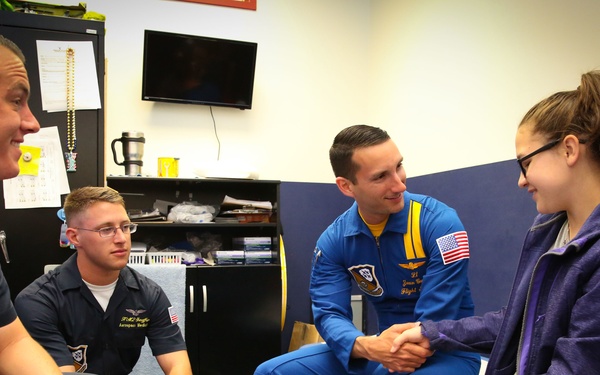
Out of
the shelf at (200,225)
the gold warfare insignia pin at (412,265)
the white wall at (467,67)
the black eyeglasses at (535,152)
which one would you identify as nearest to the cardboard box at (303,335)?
the shelf at (200,225)

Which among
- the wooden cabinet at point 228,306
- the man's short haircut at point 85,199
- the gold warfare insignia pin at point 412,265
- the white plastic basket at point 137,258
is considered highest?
the man's short haircut at point 85,199

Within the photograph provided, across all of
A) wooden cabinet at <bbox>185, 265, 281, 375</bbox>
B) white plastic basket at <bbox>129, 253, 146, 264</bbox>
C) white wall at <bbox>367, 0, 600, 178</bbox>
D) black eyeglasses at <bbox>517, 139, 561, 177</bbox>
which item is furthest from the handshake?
white plastic basket at <bbox>129, 253, 146, 264</bbox>

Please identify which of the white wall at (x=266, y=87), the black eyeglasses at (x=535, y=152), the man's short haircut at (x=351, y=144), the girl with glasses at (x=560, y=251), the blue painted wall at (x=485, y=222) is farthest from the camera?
the white wall at (x=266, y=87)

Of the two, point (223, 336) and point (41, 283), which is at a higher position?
point (41, 283)

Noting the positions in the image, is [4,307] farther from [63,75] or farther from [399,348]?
[63,75]

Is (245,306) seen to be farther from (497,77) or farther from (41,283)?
(497,77)

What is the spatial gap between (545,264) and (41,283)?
1.68 m

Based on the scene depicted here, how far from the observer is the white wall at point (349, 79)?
2910 millimetres

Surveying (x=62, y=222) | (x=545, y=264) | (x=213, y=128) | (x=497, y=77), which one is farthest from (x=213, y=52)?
(x=545, y=264)

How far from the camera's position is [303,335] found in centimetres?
379

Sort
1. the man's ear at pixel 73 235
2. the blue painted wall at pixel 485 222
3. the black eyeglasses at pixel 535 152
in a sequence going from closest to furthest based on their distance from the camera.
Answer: the black eyeglasses at pixel 535 152 < the man's ear at pixel 73 235 < the blue painted wall at pixel 485 222

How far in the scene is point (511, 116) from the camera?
284cm

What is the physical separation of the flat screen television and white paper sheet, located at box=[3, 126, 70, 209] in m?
1.08

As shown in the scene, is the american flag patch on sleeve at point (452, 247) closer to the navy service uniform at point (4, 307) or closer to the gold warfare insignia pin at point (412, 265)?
the gold warfare insignia pin at point (412, 265)
